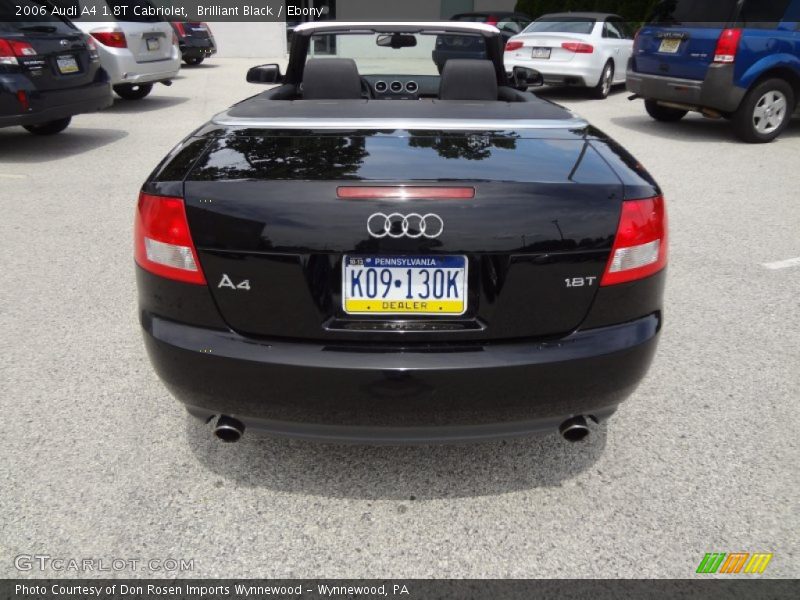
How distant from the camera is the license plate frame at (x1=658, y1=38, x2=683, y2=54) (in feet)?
29.5

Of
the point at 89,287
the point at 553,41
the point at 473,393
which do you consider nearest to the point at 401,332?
the point at 473,393

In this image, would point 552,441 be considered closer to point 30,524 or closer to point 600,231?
point 600,231

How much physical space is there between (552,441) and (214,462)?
1357 mm

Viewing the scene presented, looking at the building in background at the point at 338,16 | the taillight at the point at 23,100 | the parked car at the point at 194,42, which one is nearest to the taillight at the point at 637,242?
the taillight at the point at 23,100

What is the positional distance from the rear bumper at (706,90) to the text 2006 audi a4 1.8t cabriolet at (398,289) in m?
7.44

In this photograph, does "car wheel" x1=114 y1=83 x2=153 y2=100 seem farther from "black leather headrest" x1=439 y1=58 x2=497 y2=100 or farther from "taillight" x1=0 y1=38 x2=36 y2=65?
"black leather headrest" x1=439 y1=58 x2=497 y2=100

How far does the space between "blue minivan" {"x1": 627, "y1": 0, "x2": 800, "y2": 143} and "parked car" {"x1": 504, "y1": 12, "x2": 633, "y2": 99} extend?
9.29 ft

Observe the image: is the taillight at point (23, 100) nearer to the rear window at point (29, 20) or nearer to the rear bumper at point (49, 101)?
the rear bumper at point (49, 101)

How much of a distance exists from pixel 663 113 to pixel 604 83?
2.53m

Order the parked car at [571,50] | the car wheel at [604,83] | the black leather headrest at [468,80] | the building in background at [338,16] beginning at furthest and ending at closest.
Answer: the building in background at [338,16] < the car wheel at [604,83] < the parked car at [571,50] < the black leather headrest at [468,80]

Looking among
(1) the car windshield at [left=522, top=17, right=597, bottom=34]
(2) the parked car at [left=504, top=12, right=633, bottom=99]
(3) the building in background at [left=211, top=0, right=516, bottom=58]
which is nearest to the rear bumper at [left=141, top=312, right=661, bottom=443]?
(2) the parked car at [left=504, top=12, right=633, bottom=99]

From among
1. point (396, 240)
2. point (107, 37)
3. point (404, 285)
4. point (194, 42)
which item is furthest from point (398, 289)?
point (194, 42)

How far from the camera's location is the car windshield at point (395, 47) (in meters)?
4.32

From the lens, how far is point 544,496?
2.49m
